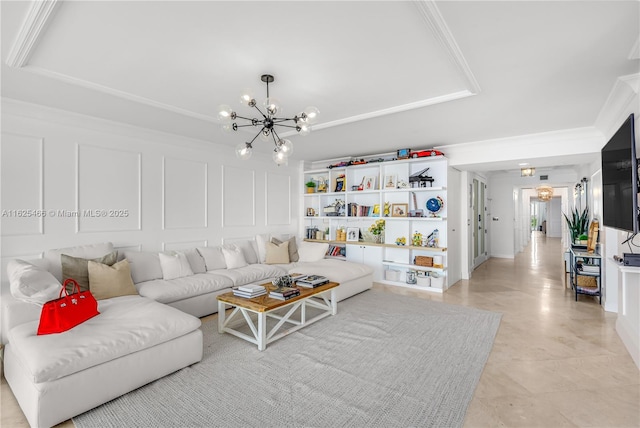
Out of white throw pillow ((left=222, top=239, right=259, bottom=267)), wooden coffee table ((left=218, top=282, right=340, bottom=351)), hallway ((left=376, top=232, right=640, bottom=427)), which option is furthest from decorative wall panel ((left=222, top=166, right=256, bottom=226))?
hallway ((left=376, top=232, right=640, bottom=427))

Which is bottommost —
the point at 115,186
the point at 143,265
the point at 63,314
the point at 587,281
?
the point at 587,281

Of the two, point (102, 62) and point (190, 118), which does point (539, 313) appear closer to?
point (190, 118)

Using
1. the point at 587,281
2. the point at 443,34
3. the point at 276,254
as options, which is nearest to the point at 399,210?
the point at 276,254

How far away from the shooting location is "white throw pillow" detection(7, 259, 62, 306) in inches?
97.7

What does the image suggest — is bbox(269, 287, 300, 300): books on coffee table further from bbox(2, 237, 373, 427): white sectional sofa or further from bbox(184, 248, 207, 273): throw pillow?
Result: bbox(184, 248, 207, 273): throw pillow

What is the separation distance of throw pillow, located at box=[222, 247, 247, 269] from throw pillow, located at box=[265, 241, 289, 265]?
504 mm

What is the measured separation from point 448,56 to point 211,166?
3893mm

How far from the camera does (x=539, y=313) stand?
394 centimetres

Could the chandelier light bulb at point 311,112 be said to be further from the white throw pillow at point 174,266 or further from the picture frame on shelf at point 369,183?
the picture frame on shelf at point 369,183

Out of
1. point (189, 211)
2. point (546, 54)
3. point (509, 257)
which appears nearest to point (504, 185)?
point (509, 257)

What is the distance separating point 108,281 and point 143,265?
0.61m

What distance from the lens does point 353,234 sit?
6145 mm

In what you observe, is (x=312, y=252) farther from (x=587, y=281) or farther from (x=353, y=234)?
(x=587, y=281)

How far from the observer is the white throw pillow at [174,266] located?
3.91m
